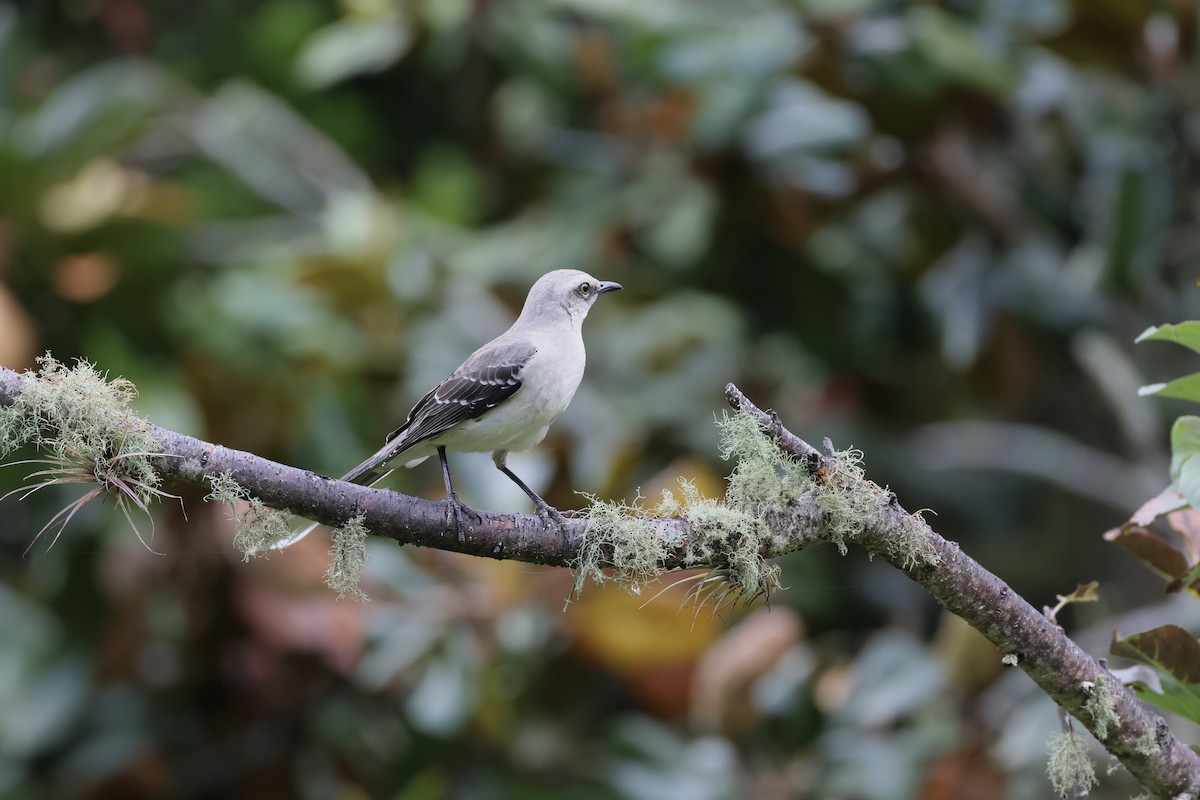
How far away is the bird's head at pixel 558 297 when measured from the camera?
3.32 meters

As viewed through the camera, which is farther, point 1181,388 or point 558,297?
point 558,297

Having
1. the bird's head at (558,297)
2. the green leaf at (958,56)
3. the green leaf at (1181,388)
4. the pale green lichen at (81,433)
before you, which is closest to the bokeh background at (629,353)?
the green leaf at (958,56)

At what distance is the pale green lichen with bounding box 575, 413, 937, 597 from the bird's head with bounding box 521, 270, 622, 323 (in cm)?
125

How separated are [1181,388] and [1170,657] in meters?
0.53

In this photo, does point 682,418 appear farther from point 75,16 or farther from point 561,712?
point 75,16

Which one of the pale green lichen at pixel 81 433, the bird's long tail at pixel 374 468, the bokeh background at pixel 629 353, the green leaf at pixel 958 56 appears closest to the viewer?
Answer: the pale green lichen at pixel 81 433

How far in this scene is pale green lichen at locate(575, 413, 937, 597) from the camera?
6.80 ft

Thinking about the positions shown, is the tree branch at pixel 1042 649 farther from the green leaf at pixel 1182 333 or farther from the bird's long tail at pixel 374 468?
the bird's long tail at pixel 374 468

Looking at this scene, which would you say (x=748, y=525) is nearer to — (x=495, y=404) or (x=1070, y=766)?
(x=1070, y=766)

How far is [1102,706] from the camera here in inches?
83.8

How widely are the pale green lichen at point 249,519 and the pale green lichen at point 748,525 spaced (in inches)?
21.6

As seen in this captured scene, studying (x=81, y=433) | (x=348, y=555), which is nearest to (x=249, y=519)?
(x=348, y=555)

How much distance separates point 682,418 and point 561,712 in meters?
1.58

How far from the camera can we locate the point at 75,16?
790cm
